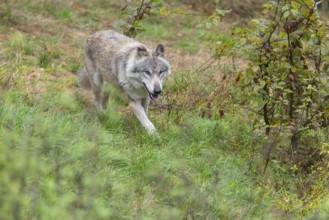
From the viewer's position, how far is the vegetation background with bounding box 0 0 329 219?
434 cm

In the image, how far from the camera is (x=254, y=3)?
17281 mm

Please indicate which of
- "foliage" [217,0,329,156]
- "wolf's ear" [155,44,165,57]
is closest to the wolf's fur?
"wolf's ear" [155,44,165,57]

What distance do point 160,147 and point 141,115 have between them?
801 mm

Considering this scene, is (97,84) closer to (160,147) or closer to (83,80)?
(83,80)

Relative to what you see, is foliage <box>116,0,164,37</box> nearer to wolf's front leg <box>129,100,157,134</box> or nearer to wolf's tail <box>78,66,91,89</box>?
wolf's tail <box>78,66,91,89</box>

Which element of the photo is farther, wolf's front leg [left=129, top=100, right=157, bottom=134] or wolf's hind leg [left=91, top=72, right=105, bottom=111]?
wolf's hind leg [left=91, top=72, right=105, bottom=111]

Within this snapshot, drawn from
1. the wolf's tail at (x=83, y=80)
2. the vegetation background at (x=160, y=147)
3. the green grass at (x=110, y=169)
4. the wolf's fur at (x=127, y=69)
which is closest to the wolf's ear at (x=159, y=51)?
the wolf's fur at (x=127, y=69)

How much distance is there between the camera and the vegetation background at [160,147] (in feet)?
14.2

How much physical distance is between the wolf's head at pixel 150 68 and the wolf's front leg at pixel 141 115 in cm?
22

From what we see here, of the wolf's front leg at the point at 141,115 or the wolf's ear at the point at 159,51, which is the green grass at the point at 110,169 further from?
the wolf's ear at the point at 159,51

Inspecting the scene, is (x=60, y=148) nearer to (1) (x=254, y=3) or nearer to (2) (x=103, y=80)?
(2) (x=103, y=80)

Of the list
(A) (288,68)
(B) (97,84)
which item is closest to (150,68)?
(B) (97,84)

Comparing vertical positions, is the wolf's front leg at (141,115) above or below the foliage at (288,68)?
below

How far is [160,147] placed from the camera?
7.14 metres
